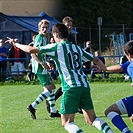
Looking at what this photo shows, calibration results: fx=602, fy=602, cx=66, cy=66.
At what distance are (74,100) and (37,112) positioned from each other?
4.53 metres

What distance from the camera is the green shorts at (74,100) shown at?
799cm

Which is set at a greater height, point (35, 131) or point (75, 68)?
point (75, 68)

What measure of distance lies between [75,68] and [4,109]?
5125 mm

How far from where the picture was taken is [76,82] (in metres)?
8.12

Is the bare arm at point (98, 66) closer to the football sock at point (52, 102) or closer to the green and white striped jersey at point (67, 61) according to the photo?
the green and white striped jersey at point (67, 61)

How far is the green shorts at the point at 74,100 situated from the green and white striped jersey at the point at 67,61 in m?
0.07

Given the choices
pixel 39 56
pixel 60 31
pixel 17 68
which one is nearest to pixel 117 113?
pixel 60 31

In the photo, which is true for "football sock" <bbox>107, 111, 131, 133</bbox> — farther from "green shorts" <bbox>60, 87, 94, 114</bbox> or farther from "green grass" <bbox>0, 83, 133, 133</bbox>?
"green grass" <bbox>0, 83, 133, 133</bbox>

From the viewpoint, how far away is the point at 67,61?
8133mm

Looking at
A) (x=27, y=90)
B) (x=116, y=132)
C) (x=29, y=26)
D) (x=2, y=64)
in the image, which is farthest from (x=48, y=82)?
(x=29, y=26)

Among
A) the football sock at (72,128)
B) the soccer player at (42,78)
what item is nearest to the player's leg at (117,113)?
the football sock at (72,128)

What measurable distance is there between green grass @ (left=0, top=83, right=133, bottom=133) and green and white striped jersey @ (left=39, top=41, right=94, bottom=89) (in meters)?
1.89

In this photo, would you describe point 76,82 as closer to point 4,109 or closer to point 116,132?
point 116,132

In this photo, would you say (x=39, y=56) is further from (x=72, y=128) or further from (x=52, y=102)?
(x=72, y=128)
